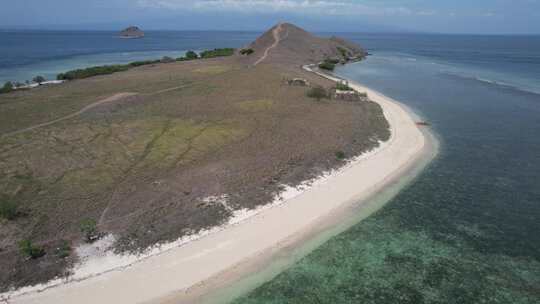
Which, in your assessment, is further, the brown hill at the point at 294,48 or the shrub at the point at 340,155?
the brown hill at the point at 294,48

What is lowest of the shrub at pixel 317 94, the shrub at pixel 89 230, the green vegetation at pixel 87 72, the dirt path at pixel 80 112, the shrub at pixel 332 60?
the shrub at pixel 89 230

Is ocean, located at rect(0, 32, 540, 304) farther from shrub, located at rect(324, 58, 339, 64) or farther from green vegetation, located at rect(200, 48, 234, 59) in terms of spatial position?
green vegetation, located at rect(200, 48, 234, 59)

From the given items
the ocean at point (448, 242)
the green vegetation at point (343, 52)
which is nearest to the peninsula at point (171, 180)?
the ocean at point (448, 242)

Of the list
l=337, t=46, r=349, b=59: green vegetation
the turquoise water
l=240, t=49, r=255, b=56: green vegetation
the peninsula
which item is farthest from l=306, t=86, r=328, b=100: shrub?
l=337, t=46, r=349, b=59: green vegetation

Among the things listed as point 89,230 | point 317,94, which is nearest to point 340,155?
point 89,230

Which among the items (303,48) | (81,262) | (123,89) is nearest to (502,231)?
(81,262)

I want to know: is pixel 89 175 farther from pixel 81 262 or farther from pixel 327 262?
pixel 327 262

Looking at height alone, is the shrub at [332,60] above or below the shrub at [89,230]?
above

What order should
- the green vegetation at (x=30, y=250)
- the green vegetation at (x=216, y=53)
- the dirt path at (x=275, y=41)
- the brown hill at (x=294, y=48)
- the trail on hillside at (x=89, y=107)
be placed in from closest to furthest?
the green vegetation at (x=30, y=250) → the trail on hillside at (x=89, y=107) → the dirt path at (x=275, y=41) → the brown hill at (x=294, y=48) → the green vegetation at (x=216, y=53)

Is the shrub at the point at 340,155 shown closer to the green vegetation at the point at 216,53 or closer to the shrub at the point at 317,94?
the shrub at the point at 317,94
